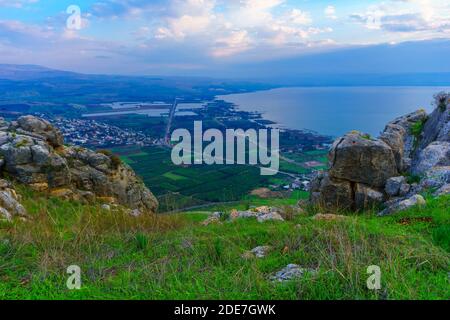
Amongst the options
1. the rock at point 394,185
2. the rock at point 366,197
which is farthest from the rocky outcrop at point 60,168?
the rock at point 394,185

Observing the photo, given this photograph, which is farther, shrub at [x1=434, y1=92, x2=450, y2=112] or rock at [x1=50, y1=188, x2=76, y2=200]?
shrub at [x1=434, y1=92, x2=450, y2=112]

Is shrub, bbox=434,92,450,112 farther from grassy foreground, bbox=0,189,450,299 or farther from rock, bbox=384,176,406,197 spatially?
grassy foreground, bbox=0,189,450,299

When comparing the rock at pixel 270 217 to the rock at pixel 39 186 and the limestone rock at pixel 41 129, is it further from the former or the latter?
the limestone rock at pixel 41 129

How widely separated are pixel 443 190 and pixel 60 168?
13.8 meters

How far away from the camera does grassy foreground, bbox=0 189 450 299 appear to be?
15.0 ft

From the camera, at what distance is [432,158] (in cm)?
1263

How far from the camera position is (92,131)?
2881 inches

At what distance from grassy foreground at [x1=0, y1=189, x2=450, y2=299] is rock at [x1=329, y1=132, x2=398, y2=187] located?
4869mm

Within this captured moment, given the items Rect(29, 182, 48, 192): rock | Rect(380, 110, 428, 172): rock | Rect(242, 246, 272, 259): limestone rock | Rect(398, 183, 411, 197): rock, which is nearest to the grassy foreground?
Rect(242, 246, 272, 259): limestone rock

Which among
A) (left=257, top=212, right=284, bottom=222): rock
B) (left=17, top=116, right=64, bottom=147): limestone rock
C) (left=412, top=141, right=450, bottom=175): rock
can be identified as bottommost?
(left=257, top=212, right=284, bottom=222): rock

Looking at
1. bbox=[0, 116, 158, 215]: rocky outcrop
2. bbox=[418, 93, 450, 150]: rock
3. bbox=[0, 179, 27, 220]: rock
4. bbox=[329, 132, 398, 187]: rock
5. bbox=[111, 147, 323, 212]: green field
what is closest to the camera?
bbox=[0, 179, 27, 220]: rock

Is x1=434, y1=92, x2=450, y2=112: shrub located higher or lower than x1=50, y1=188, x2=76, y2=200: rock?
higher
